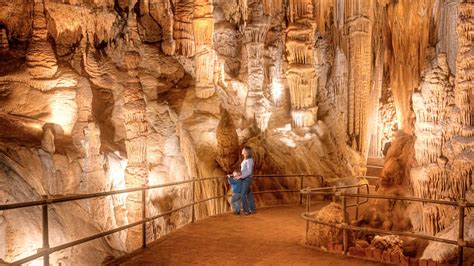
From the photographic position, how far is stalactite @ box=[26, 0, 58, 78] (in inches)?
510

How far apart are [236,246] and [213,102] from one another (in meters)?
9.75

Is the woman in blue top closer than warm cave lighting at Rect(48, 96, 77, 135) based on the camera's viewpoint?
Yes

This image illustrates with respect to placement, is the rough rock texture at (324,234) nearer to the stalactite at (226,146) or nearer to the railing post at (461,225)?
the railing post at (461,225)

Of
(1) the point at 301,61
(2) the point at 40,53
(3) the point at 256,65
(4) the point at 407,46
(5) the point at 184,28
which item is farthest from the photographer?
(3) the point at 256,65

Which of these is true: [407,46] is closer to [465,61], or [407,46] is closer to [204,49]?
[465,61]

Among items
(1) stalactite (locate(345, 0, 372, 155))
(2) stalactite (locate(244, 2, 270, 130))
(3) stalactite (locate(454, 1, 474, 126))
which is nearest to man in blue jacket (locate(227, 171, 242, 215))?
(3) stalactite (locate(454, 1, 474, 126))

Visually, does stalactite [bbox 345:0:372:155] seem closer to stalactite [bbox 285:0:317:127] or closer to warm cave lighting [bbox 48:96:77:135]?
stalactite [bbox 285:0:317:127]

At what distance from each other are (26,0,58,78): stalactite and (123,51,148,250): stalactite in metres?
3.30

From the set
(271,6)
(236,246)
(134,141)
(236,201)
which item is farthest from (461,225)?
(271,6)

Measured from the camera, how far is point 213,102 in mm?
15367

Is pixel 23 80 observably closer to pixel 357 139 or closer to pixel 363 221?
pixel 363 221

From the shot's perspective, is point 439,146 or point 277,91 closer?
point 439,146

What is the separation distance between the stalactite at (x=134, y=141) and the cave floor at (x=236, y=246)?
425 centimetres

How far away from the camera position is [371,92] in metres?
19.3
